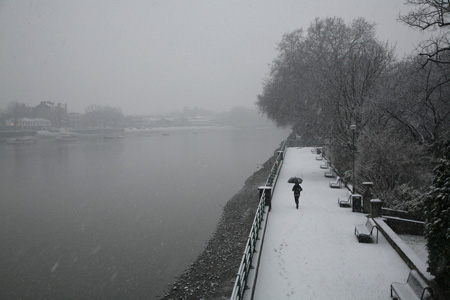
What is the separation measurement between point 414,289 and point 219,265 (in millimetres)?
7346

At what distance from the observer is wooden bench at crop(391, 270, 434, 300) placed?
5.97 meters

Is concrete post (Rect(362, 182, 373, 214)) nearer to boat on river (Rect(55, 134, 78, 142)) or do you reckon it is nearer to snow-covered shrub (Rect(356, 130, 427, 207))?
snow-covered shrub (Rect(356, 130, 427, 207))

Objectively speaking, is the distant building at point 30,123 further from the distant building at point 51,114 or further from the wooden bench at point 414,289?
the wooden bench at point 414,289

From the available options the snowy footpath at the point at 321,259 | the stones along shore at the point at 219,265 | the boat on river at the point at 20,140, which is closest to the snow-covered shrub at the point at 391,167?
the snowy footpath at the point at 321,259

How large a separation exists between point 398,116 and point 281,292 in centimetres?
1475

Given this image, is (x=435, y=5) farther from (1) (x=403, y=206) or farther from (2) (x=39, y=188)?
(2) (x=39, y=188)

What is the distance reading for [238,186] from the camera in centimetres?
2859

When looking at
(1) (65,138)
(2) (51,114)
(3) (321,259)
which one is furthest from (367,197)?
(2) (51,114)

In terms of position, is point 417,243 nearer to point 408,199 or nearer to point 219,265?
point 408,199

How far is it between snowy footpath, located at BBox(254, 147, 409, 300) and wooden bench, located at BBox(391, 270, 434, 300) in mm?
593

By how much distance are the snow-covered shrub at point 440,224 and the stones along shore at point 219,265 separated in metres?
5.94

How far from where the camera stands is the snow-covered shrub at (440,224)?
6020 millimetres

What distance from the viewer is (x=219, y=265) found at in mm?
12203

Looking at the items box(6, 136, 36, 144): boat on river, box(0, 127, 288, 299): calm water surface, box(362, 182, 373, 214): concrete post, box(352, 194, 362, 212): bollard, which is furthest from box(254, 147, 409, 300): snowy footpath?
box(6, 136, 36, 144): boat on river
